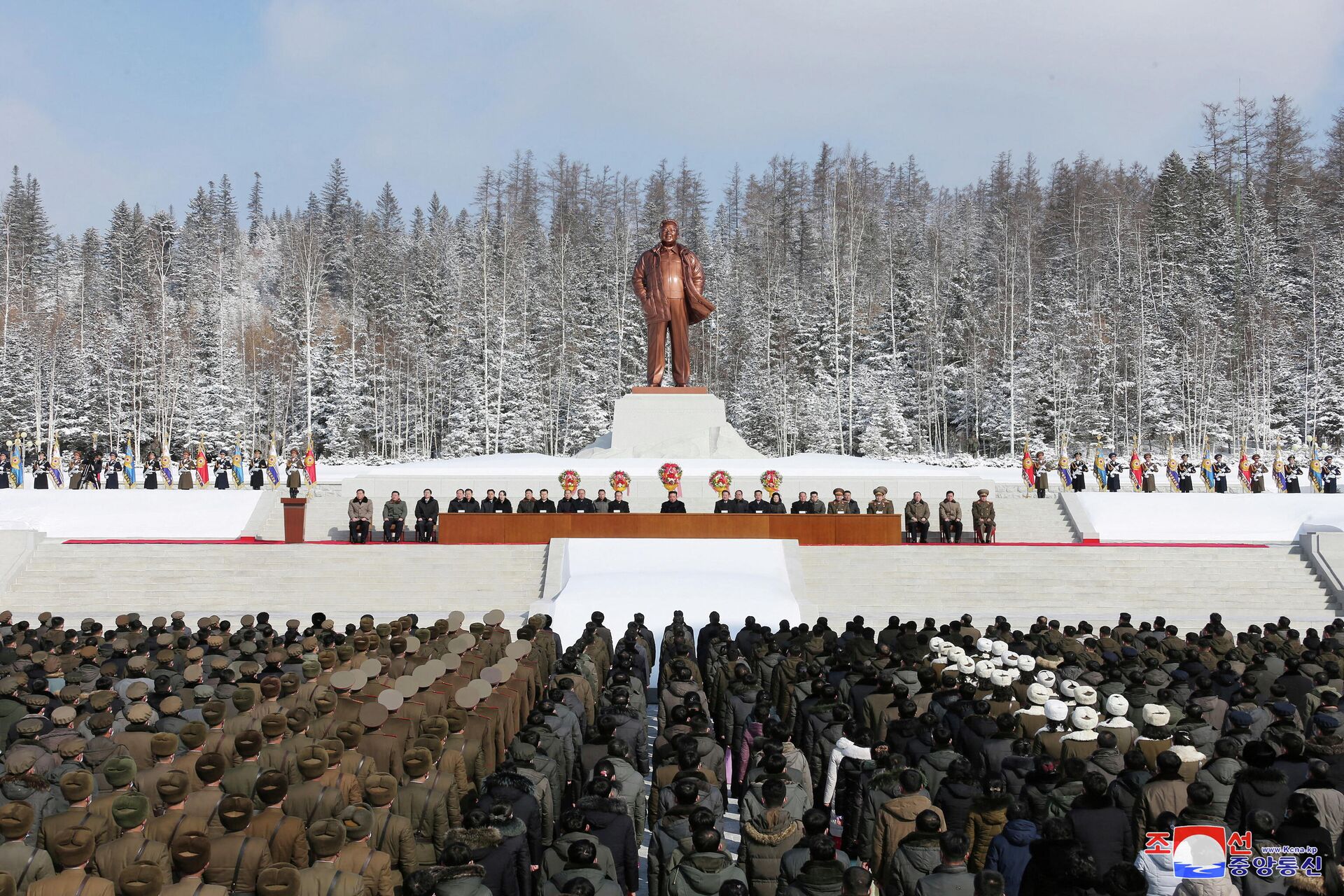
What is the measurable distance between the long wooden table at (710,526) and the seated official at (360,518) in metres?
2.41

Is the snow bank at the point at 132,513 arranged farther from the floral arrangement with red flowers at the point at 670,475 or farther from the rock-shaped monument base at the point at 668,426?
the floral arrangement with red flowers at the point at 670,475

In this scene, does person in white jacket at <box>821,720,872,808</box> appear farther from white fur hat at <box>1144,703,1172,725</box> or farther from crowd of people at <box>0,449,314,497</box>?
crowd of people at <box>0,449,314,497</box>

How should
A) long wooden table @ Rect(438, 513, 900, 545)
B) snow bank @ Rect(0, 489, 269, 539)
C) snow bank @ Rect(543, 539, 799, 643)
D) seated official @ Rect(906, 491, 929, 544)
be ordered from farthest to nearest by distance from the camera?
snow bank @ Rect(0, 489, 269, 539) → seated official @ Rect(906, 491, 929, 544) → long wooden table @ Rect(438, 513, 900, 545) → snow bank @ Rect(543, 539, 799, 643)

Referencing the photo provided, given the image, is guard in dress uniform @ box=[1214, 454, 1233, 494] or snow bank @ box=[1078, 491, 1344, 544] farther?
guard in dress uniform @ box=[1214, 454, 1233, 494]

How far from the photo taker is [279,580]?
705 inches

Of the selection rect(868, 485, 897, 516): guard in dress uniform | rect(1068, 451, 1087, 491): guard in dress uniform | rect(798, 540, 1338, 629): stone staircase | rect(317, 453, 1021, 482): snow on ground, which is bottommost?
rect(798, 540, 1338, 629): stone staircase

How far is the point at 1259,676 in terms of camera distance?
905cm

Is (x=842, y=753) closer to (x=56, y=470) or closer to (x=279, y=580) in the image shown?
(x=279, y=580)

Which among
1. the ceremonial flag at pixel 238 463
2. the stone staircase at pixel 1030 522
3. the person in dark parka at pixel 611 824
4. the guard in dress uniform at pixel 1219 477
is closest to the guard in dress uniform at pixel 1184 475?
the guard in dress uniform at pixel 1219 477

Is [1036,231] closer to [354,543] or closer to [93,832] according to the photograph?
[354,543]

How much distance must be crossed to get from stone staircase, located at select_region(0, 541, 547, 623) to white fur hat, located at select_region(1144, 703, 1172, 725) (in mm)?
11547

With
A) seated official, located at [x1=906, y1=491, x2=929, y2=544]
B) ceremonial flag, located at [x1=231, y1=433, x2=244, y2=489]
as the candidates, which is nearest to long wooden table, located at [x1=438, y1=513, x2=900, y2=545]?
seated official, located at [x1=906, y1=491, x2=929, y2=544]

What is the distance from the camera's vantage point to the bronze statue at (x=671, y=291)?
27.3 metres

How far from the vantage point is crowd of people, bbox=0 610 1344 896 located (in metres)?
4.44
